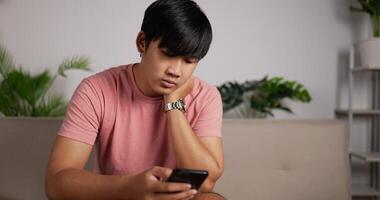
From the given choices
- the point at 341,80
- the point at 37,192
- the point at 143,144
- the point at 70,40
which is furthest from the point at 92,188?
the point at 341,80

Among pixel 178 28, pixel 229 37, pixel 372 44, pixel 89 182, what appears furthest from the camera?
pixel 229 37

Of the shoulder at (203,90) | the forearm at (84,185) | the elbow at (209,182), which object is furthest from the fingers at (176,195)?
the shoulder at (203,90)

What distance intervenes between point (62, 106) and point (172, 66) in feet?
7.02

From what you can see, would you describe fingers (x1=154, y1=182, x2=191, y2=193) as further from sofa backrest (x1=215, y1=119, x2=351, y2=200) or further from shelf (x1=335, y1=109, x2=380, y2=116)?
shelf (x1=335, y1=109, x2=380, y2=116)

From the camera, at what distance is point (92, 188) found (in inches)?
42.7

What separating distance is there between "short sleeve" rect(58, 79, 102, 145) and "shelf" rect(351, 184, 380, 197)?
2.30m

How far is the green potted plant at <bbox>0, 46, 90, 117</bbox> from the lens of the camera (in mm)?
3070

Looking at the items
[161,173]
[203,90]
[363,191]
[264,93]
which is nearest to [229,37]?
[264,93]

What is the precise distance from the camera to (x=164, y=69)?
4.04 feet

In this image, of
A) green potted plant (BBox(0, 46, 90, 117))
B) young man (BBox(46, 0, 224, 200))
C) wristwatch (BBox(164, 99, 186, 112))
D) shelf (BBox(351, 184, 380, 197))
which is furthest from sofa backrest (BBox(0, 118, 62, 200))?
shelf (BBox(351, 184, 380, 197))

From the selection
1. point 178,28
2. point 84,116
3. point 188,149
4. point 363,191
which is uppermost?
point 178,28

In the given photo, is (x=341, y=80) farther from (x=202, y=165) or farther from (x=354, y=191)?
(x=202, y=165)

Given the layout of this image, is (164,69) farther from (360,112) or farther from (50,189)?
(360,112)

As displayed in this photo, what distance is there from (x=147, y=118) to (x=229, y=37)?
2110mm
